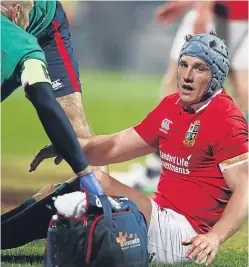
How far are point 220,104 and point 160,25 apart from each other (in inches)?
519

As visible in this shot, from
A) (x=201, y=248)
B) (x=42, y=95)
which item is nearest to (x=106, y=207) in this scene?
(x=201, y=248)

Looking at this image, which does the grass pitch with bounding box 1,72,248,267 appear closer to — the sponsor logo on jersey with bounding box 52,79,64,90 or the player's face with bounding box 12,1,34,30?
the sponsor logo on jersey with bounding box 52,79,64,90

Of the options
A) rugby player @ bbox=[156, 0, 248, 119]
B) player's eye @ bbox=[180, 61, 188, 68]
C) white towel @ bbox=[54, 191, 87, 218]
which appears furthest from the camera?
rugby player @ bbox=[156, 0, 248, 119]

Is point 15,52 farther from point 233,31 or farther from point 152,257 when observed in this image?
point 233,31

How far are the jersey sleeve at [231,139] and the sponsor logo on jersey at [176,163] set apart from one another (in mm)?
197

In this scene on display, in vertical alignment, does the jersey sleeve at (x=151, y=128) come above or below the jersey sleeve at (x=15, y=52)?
below

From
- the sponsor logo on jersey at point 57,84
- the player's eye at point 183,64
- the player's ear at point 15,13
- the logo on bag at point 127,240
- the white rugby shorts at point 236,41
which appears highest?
the player's ear at point 15,13

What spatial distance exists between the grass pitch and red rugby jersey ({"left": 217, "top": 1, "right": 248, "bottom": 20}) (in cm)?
185

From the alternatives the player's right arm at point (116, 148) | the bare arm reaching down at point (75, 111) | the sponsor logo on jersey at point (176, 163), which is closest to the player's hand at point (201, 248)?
the sponsor logo on jersey at point (176, 163)

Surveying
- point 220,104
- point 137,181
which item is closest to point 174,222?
point 220,104

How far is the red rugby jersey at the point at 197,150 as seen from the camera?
4.24 metres

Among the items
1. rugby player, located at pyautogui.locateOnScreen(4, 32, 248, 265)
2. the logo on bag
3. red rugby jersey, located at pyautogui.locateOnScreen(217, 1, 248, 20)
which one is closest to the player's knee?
rugby player, located at pyautogui.locateOnScreen(4, 32, 248, 265)

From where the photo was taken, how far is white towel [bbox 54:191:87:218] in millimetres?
3672

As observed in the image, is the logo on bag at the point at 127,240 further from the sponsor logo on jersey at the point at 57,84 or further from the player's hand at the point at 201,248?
the sponsor logo on jersey at the point at 57,84
